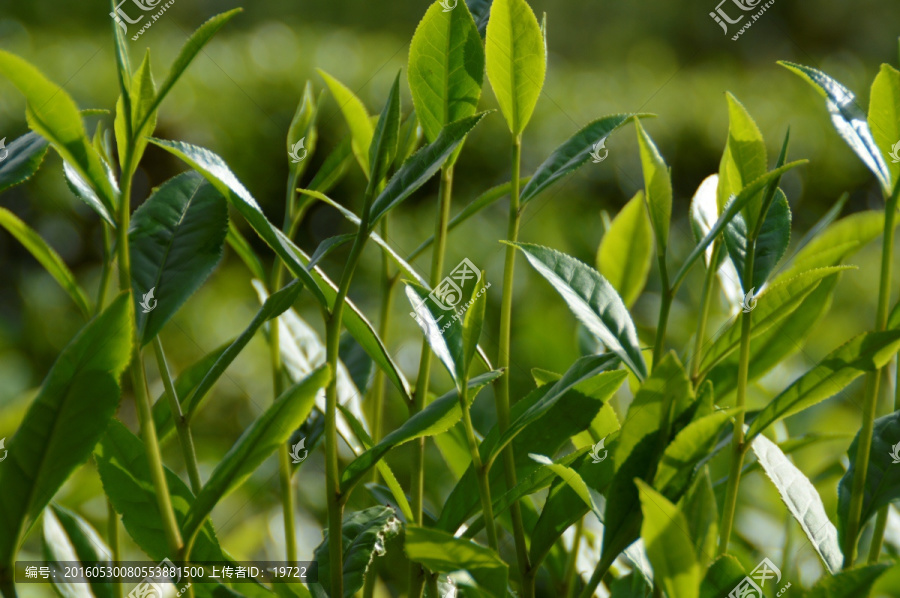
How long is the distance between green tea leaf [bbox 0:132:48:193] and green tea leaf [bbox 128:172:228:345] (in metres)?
0.05

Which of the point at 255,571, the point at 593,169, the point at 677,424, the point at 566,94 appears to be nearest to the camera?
the point at 677,424

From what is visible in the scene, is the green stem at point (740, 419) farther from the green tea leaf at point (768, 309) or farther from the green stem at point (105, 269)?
the green stem at point (105, 269)

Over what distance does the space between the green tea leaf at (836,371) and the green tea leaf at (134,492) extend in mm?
235

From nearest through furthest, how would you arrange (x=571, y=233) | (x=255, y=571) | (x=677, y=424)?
(x=677, y=424) < (x=255, y=571) < (x=571, y=233)

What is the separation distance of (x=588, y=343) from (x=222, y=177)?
27 centimetres

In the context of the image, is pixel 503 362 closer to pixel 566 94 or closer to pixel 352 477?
pixel 352 477

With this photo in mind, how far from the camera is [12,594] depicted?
0.29 m

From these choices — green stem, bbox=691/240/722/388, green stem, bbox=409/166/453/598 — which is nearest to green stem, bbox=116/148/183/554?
green stem, bbox=409/166/453/598

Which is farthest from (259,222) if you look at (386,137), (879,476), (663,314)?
(879,476)

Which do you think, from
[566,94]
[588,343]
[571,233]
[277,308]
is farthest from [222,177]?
A: [566,94]

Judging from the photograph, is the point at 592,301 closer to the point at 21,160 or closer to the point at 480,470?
the point at 480,470

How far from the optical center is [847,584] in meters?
0.27

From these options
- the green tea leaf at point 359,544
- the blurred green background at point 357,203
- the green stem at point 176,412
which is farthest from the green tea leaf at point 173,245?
the blurred green background at point 357,203

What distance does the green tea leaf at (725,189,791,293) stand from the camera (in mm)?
344
